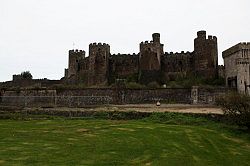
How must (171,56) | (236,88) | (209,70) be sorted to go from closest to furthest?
1. (236,88)
2. (209,70)
3. (171,56)

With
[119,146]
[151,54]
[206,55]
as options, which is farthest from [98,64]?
[119,146]

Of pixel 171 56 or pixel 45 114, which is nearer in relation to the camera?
pixel 45 114

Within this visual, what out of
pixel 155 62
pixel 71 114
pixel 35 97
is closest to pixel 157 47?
pixel 155 62

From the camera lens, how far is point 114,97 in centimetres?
4566

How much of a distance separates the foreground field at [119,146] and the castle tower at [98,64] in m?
35.0

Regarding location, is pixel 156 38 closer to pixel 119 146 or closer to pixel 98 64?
pixel 98 64

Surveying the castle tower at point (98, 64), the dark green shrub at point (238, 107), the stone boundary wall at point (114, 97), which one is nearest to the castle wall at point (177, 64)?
the castle tower at point (98, 64)

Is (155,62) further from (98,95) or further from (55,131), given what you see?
(55,131)

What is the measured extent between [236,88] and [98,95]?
53.7ft

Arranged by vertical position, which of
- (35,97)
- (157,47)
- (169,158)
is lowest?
(169,158)

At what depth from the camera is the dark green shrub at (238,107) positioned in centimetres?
2672

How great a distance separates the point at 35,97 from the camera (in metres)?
46.6

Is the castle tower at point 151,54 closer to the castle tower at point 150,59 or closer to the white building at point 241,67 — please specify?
the castle tower at point 150,59

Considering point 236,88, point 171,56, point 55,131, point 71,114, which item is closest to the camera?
point 55,131
